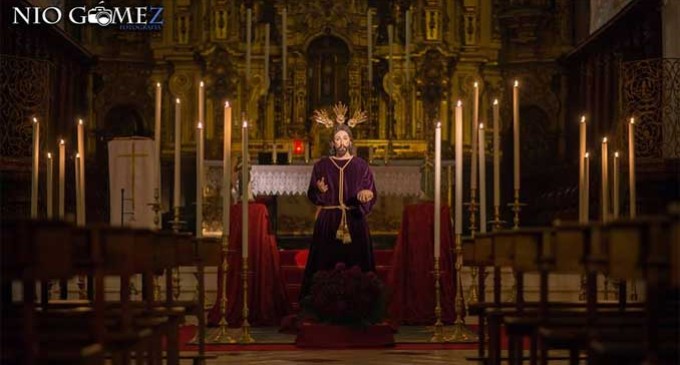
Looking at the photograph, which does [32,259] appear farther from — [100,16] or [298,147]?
[100,16]

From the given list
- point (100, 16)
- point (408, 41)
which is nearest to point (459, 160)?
point (408, 41)

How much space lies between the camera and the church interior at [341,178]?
265 inches

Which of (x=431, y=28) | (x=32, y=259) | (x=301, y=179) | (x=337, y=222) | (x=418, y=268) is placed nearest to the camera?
(x=32, y=259)

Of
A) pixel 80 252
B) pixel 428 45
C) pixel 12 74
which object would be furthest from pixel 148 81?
pixel 80 252

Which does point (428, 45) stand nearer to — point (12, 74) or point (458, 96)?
point (458, 96)

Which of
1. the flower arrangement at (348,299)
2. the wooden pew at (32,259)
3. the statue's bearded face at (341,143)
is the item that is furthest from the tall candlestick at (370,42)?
the wooden pew at (32,259)

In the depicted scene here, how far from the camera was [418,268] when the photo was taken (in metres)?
14.4

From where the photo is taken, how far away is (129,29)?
2072cm

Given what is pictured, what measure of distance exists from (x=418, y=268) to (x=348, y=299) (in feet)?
7.60

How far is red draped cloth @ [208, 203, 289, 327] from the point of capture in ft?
45.9

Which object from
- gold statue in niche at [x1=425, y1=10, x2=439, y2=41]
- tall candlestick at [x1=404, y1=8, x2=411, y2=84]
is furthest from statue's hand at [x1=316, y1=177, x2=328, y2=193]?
gold statue in niche at [x1=425, y1=10, x2=439, y2=41]

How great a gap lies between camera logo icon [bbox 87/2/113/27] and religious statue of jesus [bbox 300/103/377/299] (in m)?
7.78

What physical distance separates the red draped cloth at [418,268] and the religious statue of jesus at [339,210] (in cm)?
102

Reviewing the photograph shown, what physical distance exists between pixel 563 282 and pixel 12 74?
6.64 meters
